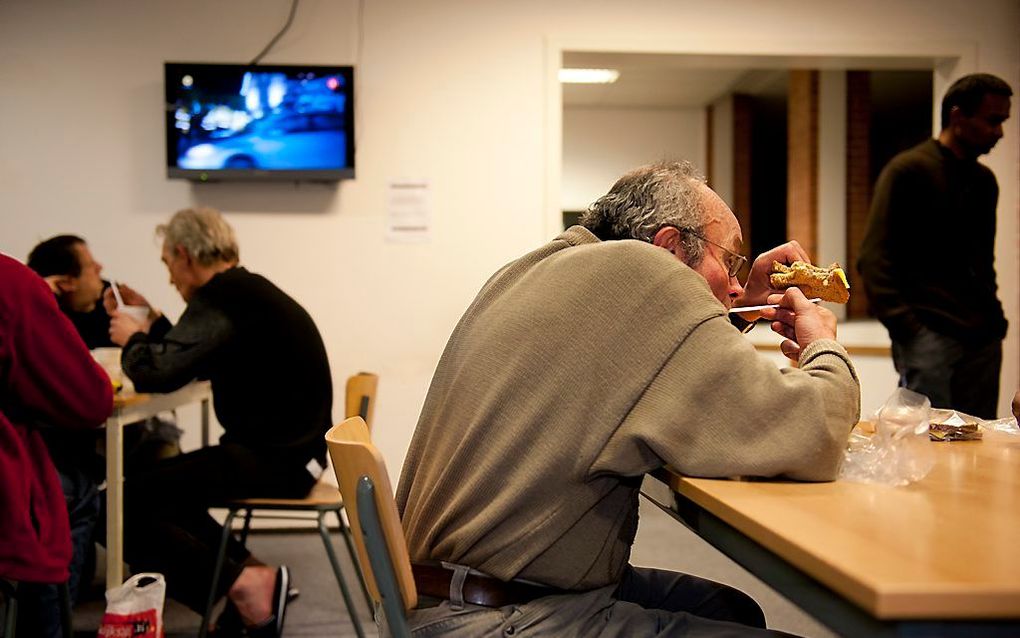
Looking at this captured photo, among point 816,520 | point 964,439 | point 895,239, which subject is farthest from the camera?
point 895,239

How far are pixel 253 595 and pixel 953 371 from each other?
2.19 metres

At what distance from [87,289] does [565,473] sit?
275cm

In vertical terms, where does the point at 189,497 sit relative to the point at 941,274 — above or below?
below

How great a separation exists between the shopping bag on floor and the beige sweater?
1116 millimetres

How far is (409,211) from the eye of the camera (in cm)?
388

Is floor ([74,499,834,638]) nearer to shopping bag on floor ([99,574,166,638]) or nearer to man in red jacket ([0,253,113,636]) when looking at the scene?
shopping bag on floor ([99,574,166,638])

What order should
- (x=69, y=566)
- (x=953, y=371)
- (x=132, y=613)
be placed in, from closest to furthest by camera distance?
(x=132, y=613), (x=69, y=566), (x=953, y=371)

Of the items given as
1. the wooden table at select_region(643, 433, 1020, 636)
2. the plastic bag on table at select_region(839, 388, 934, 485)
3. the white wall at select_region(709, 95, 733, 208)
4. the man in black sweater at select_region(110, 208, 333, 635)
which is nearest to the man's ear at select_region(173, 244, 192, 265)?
the man in black sweater at select_region(110, 208, 333, 635)

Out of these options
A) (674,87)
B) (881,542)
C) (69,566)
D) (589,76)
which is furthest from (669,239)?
(674,87)

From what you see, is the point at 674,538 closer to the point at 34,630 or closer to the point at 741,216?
the point at 34,630

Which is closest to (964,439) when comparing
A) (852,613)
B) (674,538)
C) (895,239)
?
(852,613)

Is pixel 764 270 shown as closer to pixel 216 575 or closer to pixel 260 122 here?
pixel 216 575

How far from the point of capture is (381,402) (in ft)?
12.7

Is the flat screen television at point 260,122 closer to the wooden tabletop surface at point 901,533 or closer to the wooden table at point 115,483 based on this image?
the wooden table at point 115,483
